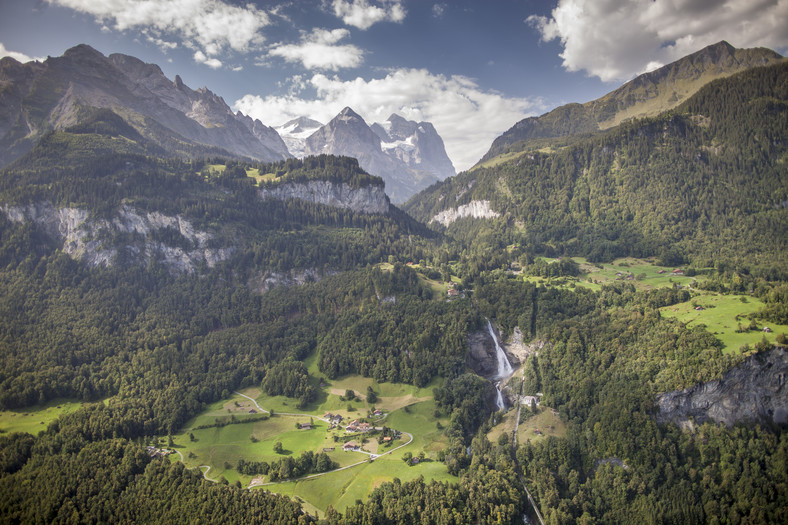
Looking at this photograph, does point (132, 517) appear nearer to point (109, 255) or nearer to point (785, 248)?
point (109, 255)

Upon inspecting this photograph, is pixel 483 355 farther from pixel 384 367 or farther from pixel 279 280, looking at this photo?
pixel 279 280

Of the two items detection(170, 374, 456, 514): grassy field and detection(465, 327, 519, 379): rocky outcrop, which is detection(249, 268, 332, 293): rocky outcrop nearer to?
detection(170, 374, 456, 514): grassy field

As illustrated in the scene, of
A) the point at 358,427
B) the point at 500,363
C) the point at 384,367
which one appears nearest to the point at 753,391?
the point at 500,363

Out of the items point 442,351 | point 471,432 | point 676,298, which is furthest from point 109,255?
point 676,298

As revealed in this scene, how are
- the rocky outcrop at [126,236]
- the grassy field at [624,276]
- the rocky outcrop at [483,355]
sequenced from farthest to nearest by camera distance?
1. the rocky outcrop at [126,236]
2. the grassy field at [624,276]
3. the rocky outcrop at [483,355]

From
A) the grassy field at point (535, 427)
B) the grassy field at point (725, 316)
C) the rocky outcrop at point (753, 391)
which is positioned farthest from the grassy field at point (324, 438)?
the grassy field at point (725, 316)

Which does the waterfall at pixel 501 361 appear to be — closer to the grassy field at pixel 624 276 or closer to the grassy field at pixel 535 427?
the grassy field at pixel 535 427
